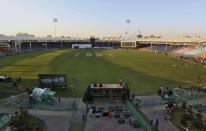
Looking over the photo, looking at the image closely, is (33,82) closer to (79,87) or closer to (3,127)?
(79,87)

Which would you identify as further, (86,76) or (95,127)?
(86,76)

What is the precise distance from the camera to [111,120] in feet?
50.5

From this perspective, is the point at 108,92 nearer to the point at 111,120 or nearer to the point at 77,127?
the point at 111,120

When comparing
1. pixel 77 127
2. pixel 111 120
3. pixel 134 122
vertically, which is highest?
pixel 134 122

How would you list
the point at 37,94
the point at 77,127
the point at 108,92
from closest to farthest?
the point at 77,127 < the point at 37,94 < the point at 108,92

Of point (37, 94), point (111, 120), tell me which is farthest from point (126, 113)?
point (37, 94)

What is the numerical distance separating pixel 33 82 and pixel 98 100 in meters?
Result: 15.3

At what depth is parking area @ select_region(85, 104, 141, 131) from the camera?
13977 millimetres

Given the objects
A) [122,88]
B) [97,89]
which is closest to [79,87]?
[97,89]

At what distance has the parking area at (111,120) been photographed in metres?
14.0

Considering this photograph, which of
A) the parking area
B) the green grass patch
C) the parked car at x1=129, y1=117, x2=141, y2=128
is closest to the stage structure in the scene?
the parking area

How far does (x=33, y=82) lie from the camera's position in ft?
94.6

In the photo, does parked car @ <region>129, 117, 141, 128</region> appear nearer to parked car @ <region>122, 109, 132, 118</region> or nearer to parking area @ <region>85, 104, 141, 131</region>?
parking area @ <region>85, 104, 141, 131</region>

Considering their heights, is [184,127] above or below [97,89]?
below
